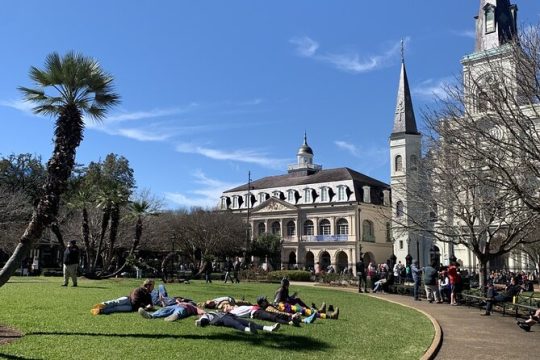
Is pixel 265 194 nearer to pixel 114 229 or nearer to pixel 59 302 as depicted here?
pixel 114 229

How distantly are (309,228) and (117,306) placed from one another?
66.1 m

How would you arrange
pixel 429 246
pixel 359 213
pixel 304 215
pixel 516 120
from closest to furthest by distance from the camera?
pixel 516 120 → pixel 429 246 → pixel 359 213 → pixel 304 215

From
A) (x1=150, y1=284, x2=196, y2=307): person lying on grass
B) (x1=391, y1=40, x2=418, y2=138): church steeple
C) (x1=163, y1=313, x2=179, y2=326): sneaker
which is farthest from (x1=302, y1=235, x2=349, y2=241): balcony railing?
(x1=163, y1=313, x2=179, y2=326): sneaker

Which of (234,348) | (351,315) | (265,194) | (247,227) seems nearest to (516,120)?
(351,315)

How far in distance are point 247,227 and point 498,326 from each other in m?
52.7

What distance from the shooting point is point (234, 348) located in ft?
28.3

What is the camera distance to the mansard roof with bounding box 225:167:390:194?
75.5 meters

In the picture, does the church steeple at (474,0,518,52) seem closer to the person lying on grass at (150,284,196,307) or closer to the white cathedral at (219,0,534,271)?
the white cathedral at (219,0,534,271)

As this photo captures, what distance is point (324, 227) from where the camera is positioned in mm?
75875

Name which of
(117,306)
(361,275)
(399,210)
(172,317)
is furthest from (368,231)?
(172,317)

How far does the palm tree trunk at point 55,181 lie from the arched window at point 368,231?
210 ft

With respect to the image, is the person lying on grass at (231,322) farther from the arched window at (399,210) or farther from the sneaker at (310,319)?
the arched window at (399,210)

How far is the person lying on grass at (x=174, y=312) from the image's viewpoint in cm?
1083

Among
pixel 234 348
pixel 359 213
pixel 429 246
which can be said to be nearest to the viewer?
pixel 234 348
